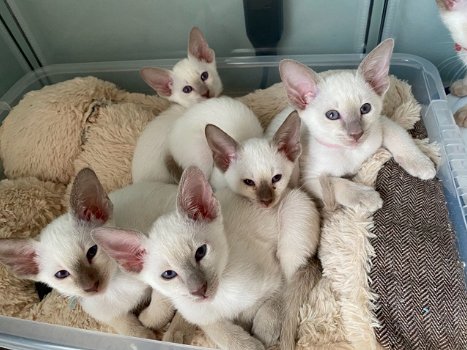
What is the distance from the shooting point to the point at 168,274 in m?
1.04

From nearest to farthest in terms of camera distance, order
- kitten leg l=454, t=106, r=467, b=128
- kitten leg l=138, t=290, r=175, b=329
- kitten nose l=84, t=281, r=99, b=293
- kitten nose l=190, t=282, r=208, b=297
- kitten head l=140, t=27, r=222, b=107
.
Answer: kitten nose l=190, t=282, r=208, b=297 < kitten nose l=84, t=281, r=99, b=293 < kitten leg l=138, t=290, r=175, b=329 < kitten leg l=454, t=106, r=467, b=128 < kitten head l=140, t=27, r=222, b=107

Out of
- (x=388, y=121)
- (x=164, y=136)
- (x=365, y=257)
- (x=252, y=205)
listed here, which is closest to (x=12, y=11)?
(x=164, y=136)

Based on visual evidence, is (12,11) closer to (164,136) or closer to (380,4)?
(164,136)

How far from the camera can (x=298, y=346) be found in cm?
122

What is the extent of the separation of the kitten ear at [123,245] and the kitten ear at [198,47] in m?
0.90

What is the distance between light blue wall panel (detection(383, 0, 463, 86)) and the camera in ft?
5.73

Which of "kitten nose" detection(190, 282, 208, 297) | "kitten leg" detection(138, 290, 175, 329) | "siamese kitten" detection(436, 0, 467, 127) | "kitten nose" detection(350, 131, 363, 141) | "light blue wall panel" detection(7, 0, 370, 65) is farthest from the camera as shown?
"light blue wall panel" detection(7, 0, 370, 65)

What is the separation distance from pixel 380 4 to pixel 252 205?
3.26 ft

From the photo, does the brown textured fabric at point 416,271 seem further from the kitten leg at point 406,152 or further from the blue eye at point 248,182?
the blue eye at point 248,182

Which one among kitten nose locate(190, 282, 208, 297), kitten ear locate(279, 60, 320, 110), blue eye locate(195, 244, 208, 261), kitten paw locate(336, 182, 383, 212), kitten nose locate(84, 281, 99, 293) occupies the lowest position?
kitten paw locate(336, 182, 383, 212)

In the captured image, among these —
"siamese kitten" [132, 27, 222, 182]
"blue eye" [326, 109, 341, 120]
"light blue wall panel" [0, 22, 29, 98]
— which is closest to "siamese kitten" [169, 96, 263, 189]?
"siamese kitten" [132, 27, 222, 182]

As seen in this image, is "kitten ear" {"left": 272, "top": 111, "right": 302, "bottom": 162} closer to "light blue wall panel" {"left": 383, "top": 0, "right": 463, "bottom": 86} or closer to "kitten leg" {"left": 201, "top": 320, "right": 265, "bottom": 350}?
"kitten leg" {"left": 201, "top": 320, "right": 265, "bottom": 350}

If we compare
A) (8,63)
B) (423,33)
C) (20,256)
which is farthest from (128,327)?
(423,33)

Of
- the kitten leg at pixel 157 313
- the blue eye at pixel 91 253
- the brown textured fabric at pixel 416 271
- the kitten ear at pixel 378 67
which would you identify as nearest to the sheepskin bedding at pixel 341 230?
the brown textured fabric at pixel 416 271
